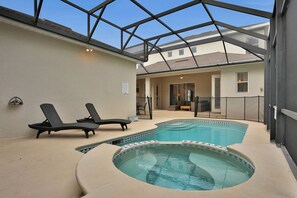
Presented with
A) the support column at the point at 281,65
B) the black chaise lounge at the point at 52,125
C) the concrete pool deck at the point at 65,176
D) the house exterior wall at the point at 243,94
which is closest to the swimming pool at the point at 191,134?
the black chaise lounge at the point at 52,125

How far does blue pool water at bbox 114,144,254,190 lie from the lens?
117 inches

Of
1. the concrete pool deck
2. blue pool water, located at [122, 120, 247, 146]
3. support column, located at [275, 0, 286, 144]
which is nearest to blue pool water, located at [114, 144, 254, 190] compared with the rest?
the concrete pool deck

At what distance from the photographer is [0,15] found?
180 inches

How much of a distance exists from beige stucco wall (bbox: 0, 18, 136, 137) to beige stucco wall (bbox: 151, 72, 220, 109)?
8.11 meters

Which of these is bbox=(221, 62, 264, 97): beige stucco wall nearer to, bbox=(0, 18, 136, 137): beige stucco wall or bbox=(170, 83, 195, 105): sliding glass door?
bbox=(170, 83, 195, 105): sliding glass door

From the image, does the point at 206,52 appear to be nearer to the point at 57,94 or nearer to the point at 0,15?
the point at 57,94

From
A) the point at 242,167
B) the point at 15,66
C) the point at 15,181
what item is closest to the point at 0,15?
the point at 15,66

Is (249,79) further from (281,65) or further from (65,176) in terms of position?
(65,176)

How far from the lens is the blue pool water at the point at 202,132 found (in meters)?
6.27

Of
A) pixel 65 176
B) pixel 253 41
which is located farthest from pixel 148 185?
pixel 253 41

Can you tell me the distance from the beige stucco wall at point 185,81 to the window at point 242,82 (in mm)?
2367

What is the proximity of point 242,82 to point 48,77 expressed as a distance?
10.2 m

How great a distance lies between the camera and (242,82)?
34.2ft

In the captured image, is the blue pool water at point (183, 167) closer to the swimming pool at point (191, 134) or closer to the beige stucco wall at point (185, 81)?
the swimming pool at point (191, 134)
